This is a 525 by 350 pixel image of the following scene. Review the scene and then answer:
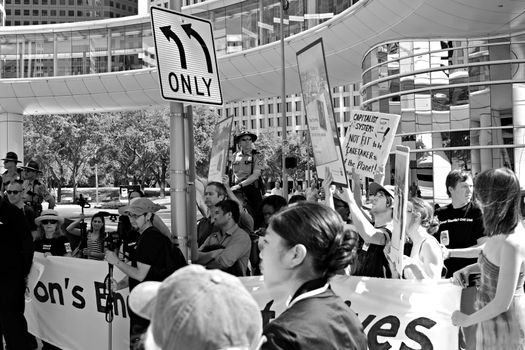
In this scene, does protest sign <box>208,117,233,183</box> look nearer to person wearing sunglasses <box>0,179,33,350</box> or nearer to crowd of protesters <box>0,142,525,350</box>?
crowd of protesters <box>0,142,525,350</box>

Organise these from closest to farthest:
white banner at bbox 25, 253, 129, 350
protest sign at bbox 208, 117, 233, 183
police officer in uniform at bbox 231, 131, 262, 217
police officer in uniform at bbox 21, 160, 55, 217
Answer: white banner at bbox 25, 253, 129, 350 < protest sign at bbox 208, 117, 233, 183 < police officer in uniform at bbox 231, 131, 262, 217 < police officer in uniform at bbox 21, 160, 55, 217

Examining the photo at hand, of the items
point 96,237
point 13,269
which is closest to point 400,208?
point 13,269

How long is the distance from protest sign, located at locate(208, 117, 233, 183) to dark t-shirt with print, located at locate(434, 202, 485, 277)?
2.69m

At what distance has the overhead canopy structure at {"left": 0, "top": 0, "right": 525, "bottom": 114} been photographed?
14359mm

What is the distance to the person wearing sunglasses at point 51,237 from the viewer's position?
7.76 m

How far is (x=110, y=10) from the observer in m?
172

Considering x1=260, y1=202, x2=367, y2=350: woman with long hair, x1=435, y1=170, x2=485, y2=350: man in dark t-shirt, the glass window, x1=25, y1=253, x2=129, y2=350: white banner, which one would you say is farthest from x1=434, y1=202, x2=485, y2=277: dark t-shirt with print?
the glass window

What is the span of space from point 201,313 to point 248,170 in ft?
25.2

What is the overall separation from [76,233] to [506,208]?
22.6 ft

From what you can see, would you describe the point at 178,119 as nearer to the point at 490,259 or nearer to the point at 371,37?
the point at 490,259

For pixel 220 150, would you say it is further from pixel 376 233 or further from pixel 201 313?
pixel 201 313

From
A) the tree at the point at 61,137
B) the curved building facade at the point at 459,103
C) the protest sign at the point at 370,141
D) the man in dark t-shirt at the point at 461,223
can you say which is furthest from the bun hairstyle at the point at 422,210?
the tree at the point at 61,137

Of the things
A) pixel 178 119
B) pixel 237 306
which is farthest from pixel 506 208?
pixel 178 119

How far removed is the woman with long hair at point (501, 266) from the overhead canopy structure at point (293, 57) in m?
10.8
